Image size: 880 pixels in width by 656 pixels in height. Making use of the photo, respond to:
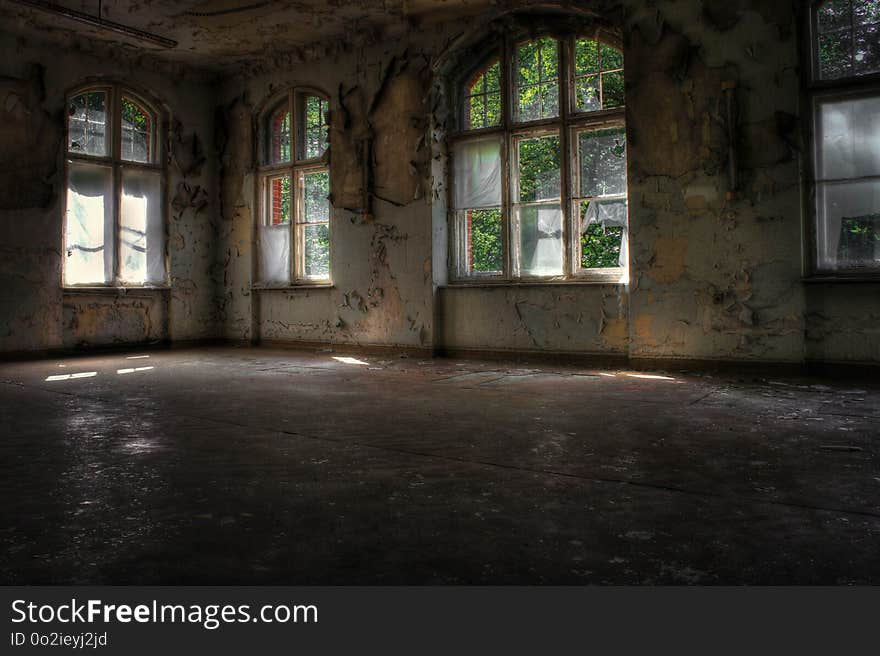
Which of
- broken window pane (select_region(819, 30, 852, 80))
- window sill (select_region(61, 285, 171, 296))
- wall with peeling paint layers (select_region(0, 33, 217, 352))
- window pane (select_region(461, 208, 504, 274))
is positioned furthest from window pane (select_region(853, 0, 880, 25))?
window sill (select_region(61, 285, 171, 296))

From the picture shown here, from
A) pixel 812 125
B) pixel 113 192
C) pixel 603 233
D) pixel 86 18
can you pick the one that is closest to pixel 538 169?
pixel 603 233

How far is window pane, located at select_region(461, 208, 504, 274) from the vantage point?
6848mm

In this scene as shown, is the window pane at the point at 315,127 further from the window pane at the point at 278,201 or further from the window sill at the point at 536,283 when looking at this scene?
the window sill at the point at 536,283

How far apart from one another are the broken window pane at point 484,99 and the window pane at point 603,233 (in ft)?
4.63


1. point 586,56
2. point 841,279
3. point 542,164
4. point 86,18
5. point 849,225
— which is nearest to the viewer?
point 841,279

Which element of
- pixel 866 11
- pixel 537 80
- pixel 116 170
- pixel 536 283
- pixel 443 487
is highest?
pixel 537 80

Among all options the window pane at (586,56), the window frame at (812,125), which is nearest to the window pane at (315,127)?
the window pane at (586,56)

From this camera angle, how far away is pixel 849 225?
16.6 feet

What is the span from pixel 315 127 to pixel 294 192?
83 centimetres

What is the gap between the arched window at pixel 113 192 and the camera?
756cm

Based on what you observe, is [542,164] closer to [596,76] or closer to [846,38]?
[596,76]

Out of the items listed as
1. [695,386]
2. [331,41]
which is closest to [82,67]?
[331,41]

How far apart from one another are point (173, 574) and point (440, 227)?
582 cm
